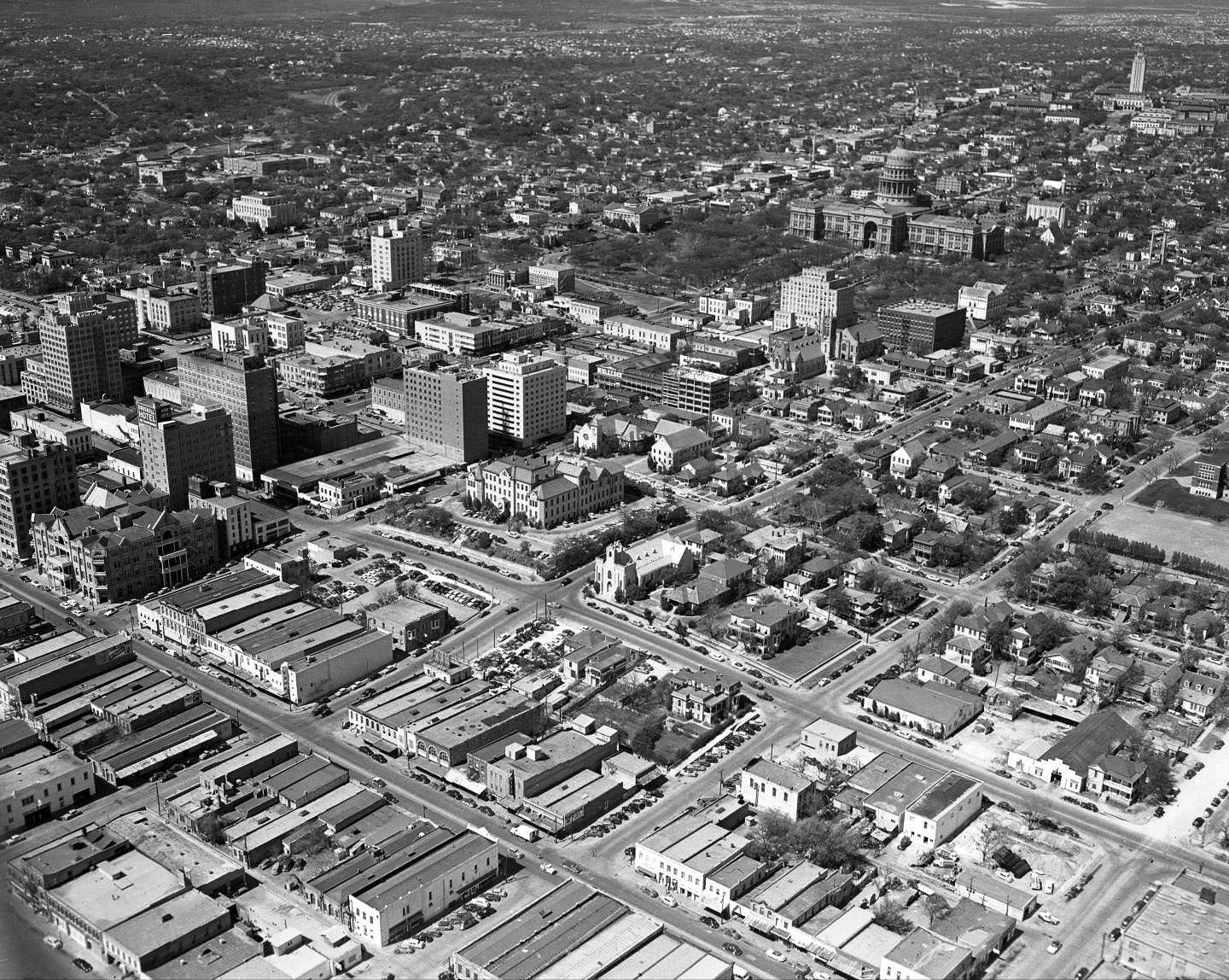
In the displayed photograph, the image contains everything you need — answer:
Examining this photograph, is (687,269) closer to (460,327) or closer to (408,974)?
(460,327)

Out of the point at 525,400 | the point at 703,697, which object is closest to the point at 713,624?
the point at 703,697

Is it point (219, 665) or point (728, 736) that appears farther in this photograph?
point (219, 665)

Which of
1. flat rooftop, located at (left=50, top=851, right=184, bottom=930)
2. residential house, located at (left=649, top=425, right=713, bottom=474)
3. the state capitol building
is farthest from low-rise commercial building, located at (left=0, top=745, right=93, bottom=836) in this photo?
the state capitol building

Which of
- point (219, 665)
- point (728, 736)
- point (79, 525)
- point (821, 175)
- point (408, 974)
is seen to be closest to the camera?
point (408, 974)

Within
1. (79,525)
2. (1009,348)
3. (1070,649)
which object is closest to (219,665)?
(79,525)

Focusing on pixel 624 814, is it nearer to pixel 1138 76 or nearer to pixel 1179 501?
pixel 1179 501

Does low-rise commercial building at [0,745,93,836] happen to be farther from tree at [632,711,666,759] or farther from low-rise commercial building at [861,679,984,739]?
low-rise commercial building at [861,679,984,739]
